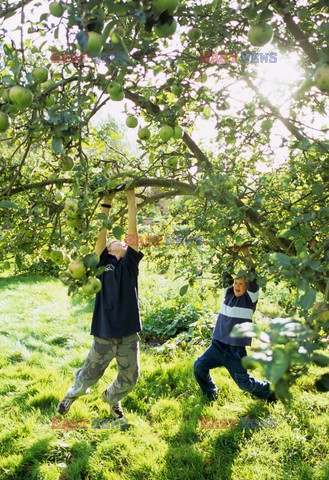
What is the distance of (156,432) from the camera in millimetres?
3037

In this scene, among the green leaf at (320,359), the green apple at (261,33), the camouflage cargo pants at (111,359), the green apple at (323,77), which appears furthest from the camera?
the camouflage cargo pants at (111,359)

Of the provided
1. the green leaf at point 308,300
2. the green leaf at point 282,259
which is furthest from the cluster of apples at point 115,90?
the green leaf at point 308,300

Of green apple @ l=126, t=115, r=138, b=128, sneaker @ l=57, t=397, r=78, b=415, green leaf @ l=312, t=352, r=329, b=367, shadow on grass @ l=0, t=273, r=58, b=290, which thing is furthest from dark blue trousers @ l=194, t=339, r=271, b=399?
shadow on grass @ l=0, t=273, r=58, b=290

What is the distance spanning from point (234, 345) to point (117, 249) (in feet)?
3.96

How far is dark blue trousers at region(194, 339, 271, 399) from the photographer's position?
3197 mm

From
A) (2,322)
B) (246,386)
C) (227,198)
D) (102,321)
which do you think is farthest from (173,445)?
(2,322)

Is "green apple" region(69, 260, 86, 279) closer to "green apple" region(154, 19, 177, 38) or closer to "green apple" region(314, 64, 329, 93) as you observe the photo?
"green apple" region(154, 19, 177, 38)

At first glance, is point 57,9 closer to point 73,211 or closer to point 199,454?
point 73,211

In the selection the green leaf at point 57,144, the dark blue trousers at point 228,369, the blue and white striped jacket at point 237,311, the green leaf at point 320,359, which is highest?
the green leaf at point 57,144

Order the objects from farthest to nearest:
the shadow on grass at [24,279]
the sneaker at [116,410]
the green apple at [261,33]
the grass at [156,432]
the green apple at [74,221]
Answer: the shadow on grass at [24,279], the sneaker at [116,410], the grass at [156,432], the green apple at [74,221], the green apple at [261,33]

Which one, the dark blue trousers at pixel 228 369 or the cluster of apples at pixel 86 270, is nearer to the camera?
the cluster of apples at pixel 86 270

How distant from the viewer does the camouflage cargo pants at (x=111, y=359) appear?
297 cm

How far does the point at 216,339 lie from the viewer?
11.1 feet

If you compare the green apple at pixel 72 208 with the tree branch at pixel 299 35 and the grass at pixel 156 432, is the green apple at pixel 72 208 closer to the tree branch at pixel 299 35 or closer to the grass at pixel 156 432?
the tree branch at pixel 299 35
